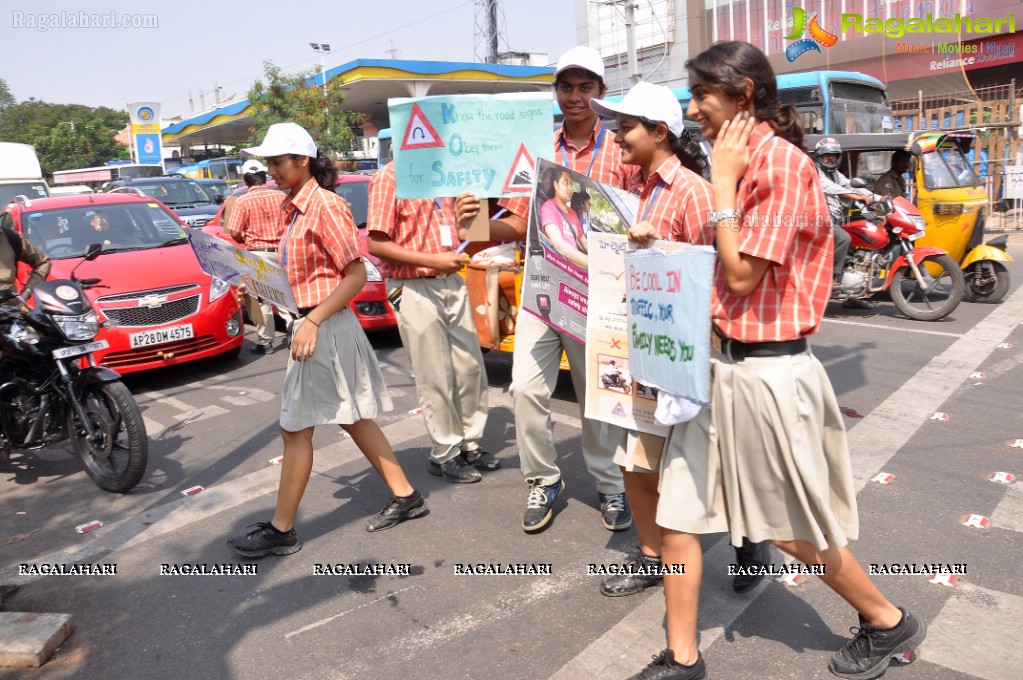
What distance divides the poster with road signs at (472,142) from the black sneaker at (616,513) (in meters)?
1.52

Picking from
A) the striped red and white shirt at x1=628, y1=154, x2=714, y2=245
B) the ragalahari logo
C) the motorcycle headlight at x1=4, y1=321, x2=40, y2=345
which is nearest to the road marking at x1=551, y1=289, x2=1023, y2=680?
the striped red and white shirt at x1=628, y1=154, x2=714, y2=245

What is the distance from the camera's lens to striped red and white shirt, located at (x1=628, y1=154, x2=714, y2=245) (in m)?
2.65

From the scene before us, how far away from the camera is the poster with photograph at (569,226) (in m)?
2.96

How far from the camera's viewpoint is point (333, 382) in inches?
149

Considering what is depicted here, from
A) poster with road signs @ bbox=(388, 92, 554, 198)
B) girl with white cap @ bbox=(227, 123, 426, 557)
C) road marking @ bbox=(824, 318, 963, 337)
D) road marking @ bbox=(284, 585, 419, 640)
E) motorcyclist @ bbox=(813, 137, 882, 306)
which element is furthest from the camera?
motorcyclist @ bbox=(813, 137, 882, 306)

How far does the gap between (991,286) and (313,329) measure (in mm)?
7942

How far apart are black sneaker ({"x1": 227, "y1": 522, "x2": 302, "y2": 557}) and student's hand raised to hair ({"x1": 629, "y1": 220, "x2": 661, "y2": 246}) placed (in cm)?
230

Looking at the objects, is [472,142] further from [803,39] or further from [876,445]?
[803,39]

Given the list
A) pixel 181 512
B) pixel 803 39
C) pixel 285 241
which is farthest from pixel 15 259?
pixel 803 39

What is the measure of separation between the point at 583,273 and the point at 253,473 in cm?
286

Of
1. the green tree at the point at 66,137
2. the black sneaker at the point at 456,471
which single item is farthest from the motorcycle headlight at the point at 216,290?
the green tree at the point at 66,137

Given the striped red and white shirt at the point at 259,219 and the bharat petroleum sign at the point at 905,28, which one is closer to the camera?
the striped red and white shirt at the point at 259,219

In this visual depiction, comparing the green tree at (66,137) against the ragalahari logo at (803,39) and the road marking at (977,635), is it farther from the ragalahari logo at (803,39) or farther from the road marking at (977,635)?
the road marking at (977,635)

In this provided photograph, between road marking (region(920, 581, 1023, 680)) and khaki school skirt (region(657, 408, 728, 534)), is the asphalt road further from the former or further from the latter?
khaki school skirt (region(657, 408, 728, 534))
